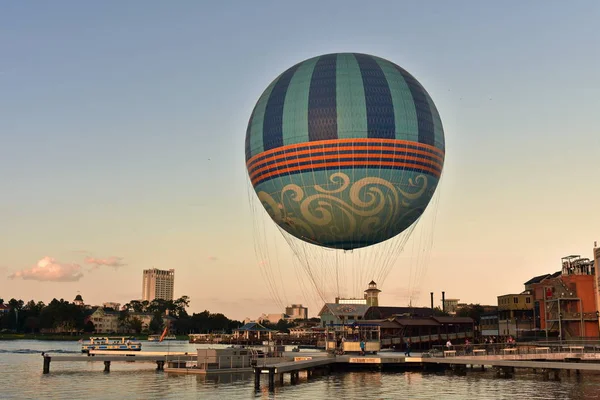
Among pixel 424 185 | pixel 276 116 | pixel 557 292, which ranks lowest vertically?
pixel 557 292

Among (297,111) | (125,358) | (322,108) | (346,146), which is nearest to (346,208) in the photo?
(346,146)

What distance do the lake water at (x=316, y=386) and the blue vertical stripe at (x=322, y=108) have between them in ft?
53.7

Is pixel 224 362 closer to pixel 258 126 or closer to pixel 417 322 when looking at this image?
pixel 258 126

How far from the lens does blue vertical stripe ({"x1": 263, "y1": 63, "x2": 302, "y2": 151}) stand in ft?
143

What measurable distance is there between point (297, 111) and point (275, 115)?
194 centimetres

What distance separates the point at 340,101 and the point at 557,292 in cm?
5380

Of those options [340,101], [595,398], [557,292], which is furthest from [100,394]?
[557,292]

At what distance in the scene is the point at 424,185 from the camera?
45469 mm

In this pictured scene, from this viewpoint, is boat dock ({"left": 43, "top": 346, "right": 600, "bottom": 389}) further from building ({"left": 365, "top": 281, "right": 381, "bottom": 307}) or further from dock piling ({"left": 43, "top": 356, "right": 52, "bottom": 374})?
building ({"left": 365, "top": 281, "right": 381, "bottom": 307})

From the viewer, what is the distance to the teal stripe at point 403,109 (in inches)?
1679

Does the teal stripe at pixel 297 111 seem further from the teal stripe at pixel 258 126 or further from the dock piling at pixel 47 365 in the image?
the dock piling at pixel 47 365

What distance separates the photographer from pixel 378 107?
4216 centimetres

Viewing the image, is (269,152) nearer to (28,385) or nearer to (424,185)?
(424,185)

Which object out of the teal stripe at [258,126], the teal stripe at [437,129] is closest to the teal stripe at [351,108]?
the teal stripe at [258,126]
